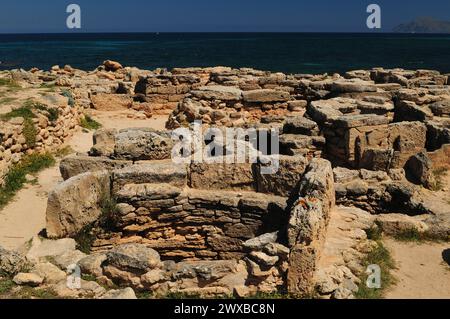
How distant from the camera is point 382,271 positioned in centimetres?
645

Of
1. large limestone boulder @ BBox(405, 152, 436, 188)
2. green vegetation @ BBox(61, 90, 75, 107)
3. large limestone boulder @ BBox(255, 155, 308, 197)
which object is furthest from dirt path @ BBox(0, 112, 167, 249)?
large limestone boulder @ BBox(405, 152, 436, 188)

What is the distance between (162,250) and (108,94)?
38.4 feet

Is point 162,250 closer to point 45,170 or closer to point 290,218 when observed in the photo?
point 290,218

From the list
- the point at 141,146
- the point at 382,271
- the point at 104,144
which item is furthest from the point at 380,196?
the point at 104,144

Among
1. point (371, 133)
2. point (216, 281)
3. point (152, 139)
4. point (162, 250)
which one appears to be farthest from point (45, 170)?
point (371, 133)

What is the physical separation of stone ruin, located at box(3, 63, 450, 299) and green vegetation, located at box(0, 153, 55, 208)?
2.26 m

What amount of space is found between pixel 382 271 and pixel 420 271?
63 cm

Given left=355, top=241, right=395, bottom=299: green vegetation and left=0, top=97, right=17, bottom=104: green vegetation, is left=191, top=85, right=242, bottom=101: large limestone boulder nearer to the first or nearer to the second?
left=0, top=97, right=17, bottom=104: green vegetation

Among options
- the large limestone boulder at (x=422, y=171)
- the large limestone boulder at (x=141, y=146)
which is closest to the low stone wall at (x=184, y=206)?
the large limestone boulder at (x=141, y=146)

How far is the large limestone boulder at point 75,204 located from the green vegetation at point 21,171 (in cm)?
295

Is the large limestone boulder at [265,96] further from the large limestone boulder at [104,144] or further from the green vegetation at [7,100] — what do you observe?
the green vegetation at [7,100]

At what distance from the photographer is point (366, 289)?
19.5 ft

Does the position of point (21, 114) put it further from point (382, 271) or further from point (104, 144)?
point (382, 271)

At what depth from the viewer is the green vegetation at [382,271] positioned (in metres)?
5.84
